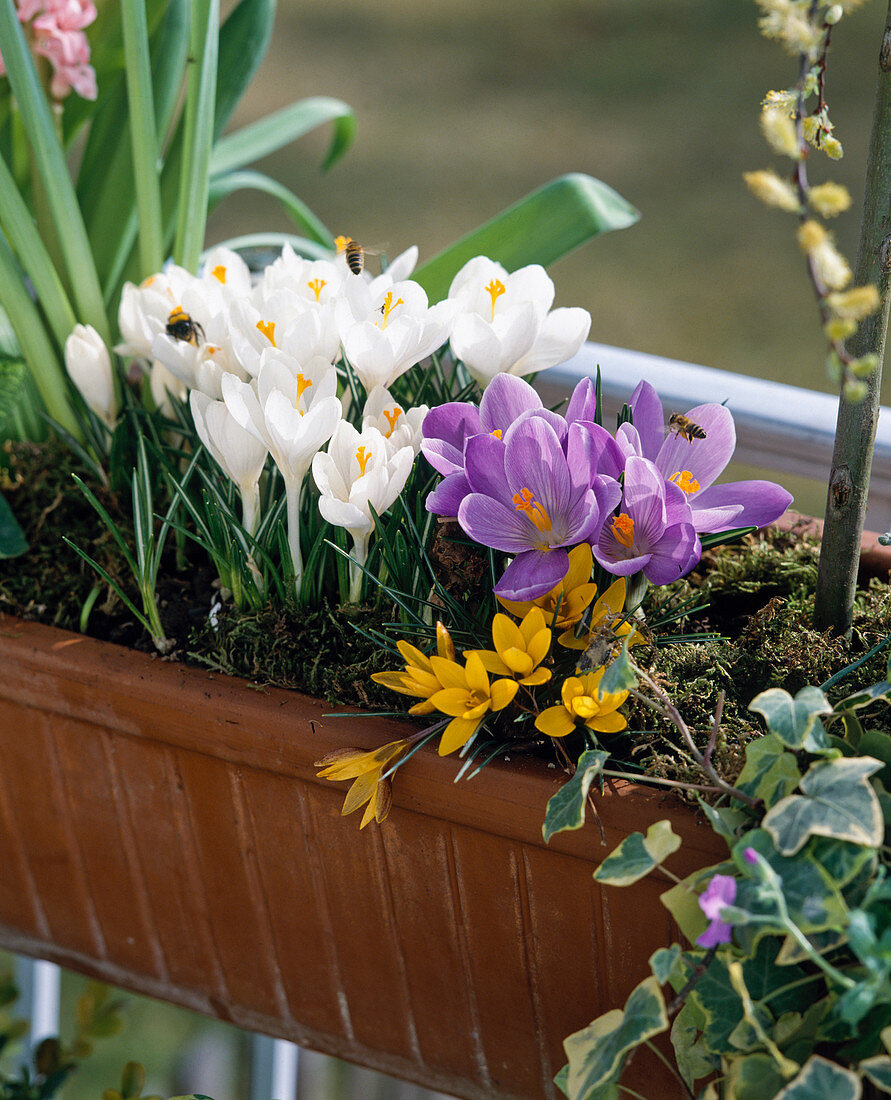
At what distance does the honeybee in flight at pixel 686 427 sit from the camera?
1.90 feet

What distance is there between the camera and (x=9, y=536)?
737 mm

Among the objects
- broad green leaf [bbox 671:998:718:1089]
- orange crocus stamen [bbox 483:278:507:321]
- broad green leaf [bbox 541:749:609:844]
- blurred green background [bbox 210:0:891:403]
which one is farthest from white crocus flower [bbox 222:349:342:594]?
blurred green background [bbox 210:0:891:403]

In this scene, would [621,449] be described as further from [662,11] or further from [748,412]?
[662,11]

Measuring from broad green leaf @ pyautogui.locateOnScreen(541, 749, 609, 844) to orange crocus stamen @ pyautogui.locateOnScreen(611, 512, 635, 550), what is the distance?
112 millimetres

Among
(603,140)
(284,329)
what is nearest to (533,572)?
(284,329)

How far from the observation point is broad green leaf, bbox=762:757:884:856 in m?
0.43

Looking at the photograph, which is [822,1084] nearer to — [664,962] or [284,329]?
[664,962]

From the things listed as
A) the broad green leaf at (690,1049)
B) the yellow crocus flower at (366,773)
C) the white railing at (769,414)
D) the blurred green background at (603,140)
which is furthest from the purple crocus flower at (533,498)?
the blurred green background at (603,140)

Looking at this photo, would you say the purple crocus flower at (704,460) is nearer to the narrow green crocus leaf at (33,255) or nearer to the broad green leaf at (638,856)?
the broad green leaf at (638,856)

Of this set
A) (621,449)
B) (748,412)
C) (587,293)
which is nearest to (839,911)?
(621,449)

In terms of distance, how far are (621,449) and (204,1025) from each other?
0.77m

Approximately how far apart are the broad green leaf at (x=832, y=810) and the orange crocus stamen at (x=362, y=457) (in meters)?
0.28

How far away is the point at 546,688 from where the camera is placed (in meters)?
0.59

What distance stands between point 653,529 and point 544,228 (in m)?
0.37
